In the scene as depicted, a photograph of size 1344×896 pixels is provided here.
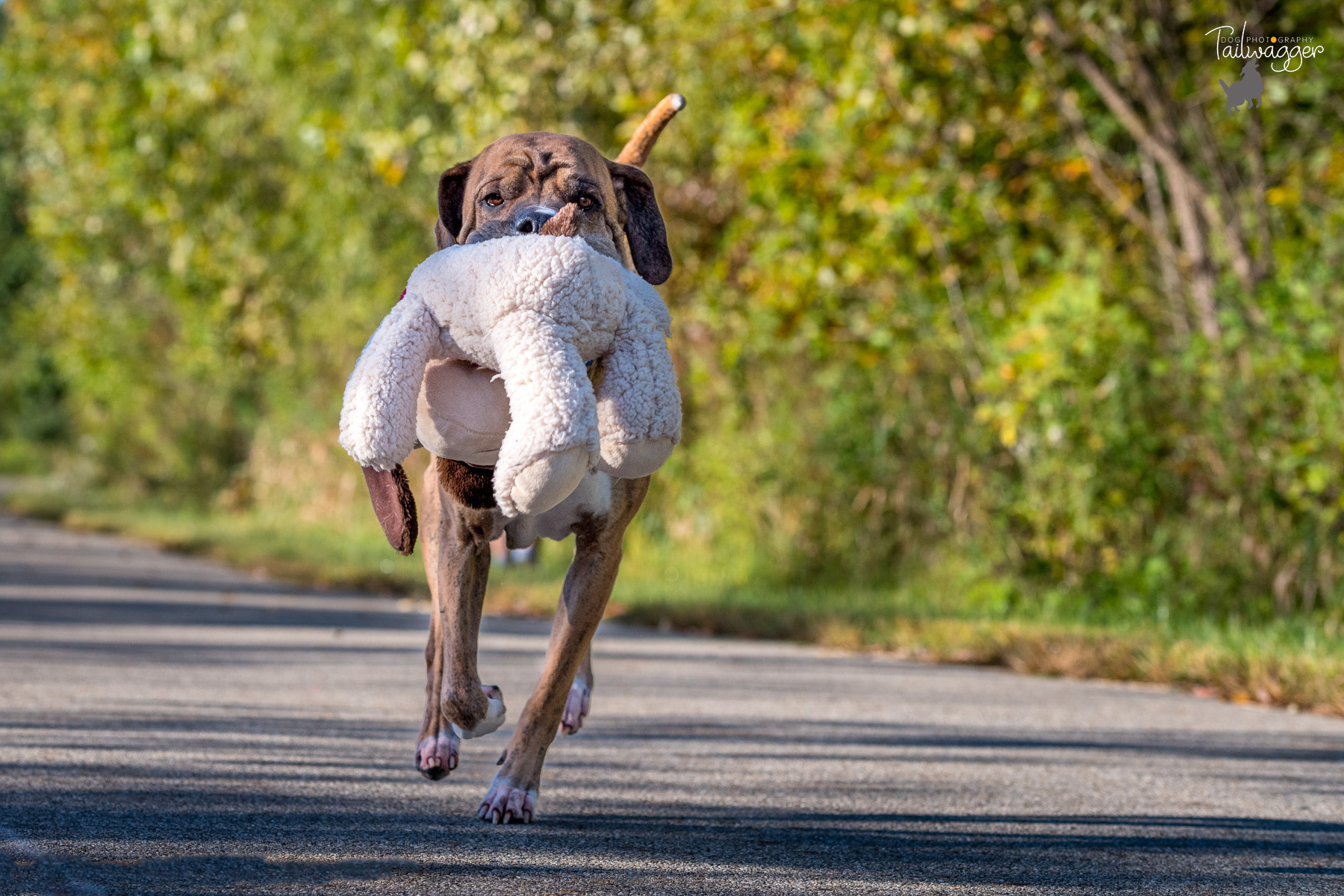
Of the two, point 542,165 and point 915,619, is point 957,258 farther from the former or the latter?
point 542,165

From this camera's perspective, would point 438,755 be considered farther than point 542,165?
Yes

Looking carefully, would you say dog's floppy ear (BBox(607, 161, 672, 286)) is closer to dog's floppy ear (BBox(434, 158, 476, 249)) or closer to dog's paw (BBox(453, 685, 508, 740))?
dog's floppy ear (BBox(434, 158, 476, 249))

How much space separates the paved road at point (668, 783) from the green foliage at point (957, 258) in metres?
2.42

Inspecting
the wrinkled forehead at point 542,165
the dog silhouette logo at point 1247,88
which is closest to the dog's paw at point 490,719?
the wrinkled forehead at point 542,165

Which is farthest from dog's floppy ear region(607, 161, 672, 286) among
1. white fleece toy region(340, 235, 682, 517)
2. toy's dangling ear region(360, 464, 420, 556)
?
toy's dangling ear region(360, 464, 420, 556)

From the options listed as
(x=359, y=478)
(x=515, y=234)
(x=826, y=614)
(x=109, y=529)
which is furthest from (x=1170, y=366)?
(x=109, y=529)

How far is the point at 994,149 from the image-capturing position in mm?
10703

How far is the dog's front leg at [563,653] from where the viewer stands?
3945 mm

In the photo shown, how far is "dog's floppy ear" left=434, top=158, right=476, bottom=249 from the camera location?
4508 millimetres

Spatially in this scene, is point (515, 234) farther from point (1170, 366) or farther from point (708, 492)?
point (708, 492)

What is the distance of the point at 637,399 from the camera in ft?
11.7

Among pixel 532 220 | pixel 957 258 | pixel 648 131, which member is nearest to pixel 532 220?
pixel 532 220

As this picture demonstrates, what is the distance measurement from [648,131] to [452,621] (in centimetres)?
→ 178

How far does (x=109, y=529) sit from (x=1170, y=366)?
12604mm
